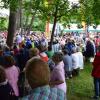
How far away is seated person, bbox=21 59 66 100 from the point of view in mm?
3564

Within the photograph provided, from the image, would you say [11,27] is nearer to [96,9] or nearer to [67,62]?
[67,62]

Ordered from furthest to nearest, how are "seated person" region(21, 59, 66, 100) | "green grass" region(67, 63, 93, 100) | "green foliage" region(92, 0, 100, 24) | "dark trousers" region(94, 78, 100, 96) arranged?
"green foliage" region(92, 0, 100, 24) < "green grass" region(67, 63, 93, 100) < "dark trousers" region(94, 78, 100, 96) < "seated person" region(21, 59, 66, 100)

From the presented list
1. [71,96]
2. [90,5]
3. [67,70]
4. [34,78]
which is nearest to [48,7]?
[90,5]

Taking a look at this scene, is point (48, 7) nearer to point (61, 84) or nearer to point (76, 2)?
point (76, 2)

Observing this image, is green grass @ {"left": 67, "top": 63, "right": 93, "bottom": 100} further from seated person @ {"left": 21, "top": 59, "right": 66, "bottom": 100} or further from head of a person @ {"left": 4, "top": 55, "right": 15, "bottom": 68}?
seated person @ {"left": 21, "top": 59, "right": 66, "bottom": 100}

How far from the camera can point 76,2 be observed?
19.4 m

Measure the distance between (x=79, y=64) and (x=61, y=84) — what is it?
10128 mm

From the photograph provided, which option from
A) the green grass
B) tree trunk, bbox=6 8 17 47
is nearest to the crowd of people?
the green grass

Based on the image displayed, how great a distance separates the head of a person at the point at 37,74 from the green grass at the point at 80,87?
906 centimetres

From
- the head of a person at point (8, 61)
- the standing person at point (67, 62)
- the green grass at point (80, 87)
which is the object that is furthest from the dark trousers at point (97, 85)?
the head of a person at point (8, 61)

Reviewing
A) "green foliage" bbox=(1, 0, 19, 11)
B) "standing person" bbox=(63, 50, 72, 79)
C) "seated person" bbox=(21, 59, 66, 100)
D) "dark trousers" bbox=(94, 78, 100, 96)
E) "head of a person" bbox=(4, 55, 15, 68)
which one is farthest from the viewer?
"standing person" bbox=(63, 50, 72, 79)

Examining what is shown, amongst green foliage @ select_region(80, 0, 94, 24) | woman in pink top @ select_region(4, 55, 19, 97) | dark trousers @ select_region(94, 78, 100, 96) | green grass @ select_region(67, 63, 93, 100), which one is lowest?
green grass @ select_region(67, 63, 93, 100)

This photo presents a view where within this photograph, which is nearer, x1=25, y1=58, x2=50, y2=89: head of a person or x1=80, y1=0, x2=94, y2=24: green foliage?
x1=25, y1=58, x2=50, y2=89: head of a person

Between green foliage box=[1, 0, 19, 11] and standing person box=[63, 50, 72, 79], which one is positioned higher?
green foliage box=[1, 0, 19, 11]
